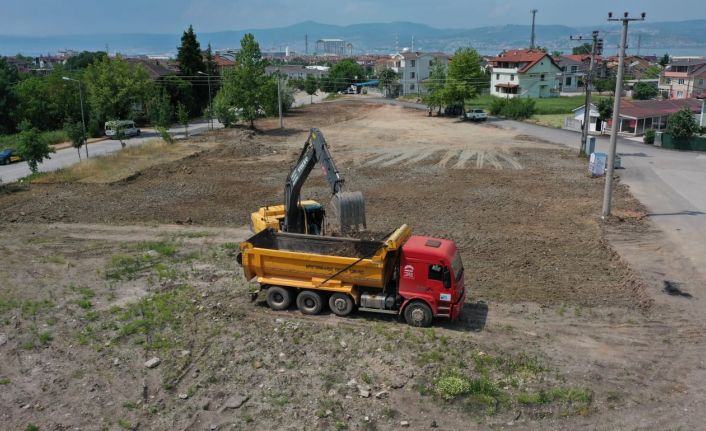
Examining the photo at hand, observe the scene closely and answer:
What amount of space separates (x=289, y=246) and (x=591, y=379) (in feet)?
26.8

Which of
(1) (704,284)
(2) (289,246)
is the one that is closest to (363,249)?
(2) (289,246)

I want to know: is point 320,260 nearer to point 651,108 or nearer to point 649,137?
point 649,137

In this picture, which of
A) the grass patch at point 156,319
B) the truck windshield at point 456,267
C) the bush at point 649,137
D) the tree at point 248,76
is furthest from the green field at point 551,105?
the grass patch at point 156,319

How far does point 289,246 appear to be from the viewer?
16172mm

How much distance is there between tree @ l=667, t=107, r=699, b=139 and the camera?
133ft

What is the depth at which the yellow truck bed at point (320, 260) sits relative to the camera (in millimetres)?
14773

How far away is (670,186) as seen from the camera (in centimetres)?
3008

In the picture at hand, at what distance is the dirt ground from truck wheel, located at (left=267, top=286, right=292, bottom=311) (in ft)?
0.75

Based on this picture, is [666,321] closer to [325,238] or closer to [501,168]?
[325,238]

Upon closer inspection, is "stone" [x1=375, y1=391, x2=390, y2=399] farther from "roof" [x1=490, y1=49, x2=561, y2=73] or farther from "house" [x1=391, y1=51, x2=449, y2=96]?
"house" [x1=391, y1=51, x2=449, y2=96]

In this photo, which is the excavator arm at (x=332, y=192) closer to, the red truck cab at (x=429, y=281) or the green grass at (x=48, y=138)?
the red truck cab at (x=429, y=281)

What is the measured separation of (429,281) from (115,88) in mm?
50647

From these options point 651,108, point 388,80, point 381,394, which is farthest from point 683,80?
point 381,394

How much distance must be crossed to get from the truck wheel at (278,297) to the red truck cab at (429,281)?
123 inches
